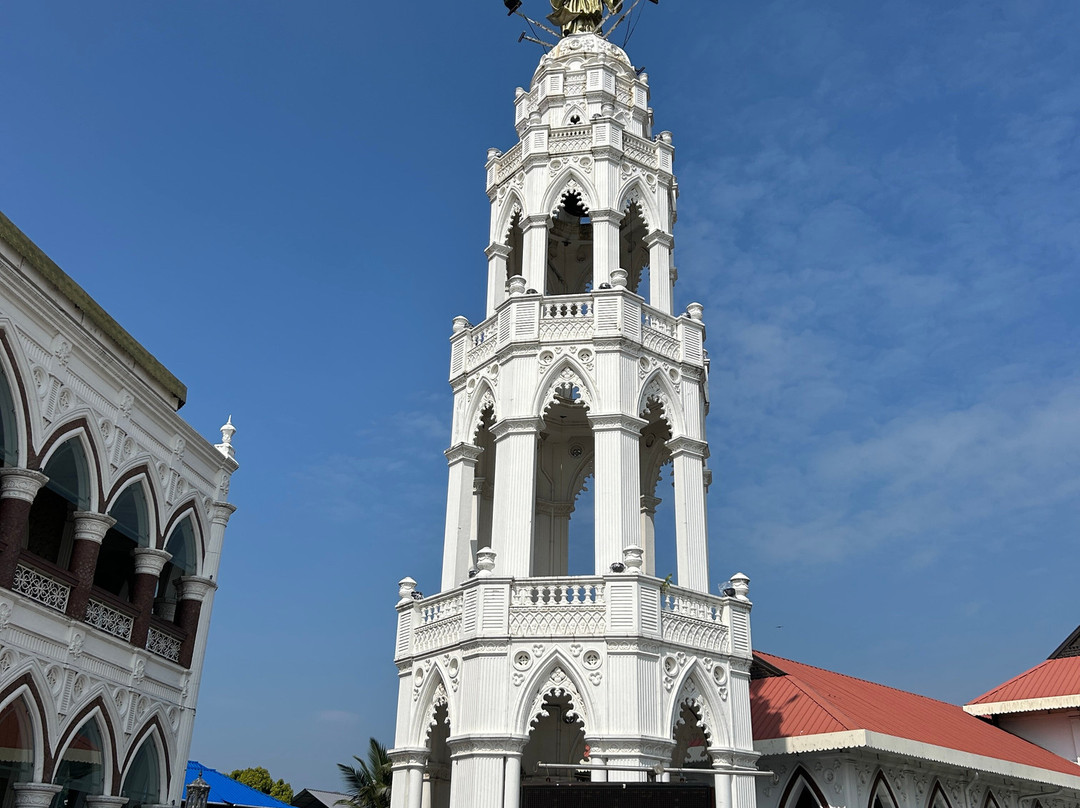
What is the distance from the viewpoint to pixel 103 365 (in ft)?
66.3

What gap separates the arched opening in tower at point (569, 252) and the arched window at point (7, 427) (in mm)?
14734

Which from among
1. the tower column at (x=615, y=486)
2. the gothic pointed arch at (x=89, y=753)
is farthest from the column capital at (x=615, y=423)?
the gothic pointed arch at (x=89, y=753)

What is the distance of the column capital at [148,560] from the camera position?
876 inches

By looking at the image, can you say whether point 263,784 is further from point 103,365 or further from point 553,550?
point 103,365

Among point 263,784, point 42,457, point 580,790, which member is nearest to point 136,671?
point 42,457

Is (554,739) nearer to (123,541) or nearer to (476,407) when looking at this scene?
(476,407)

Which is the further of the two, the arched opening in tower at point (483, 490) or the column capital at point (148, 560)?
the arched opening in tower at point (483, 490)

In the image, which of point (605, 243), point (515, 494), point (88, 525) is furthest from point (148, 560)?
point (605, 243)

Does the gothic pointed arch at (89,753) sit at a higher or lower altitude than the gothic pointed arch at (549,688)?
lower

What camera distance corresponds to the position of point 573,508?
27.2 metres

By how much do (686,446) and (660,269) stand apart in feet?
16.8

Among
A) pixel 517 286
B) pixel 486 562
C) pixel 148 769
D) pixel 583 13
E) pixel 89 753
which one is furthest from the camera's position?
pixel 583 13

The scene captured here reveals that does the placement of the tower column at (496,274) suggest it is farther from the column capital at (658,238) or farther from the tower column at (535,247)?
the column capital at (658,238)

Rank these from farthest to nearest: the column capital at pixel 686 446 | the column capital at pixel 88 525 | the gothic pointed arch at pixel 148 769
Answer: the column capital at pixel 686 446 → the gothic pointed arch at pixel 148 769 → the column capital at pixel 88 525
